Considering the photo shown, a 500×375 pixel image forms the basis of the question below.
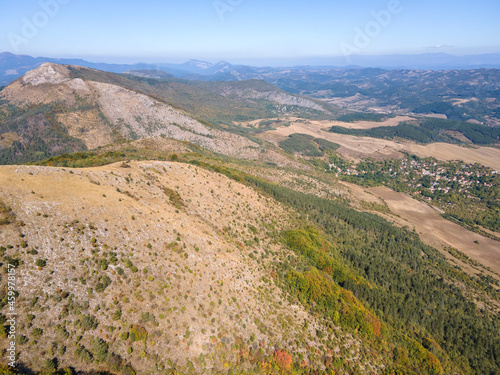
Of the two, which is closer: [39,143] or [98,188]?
[98,188]

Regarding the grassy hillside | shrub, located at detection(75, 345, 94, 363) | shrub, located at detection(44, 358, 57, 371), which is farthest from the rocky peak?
shrub, located at detection(44, 358, 57, 371)

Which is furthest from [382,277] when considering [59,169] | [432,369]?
[59,169]

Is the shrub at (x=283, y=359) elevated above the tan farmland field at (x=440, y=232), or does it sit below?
above

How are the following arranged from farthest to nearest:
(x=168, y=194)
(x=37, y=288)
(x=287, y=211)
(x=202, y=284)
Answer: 1. (x=287, y=211)
2. (x=168, y=194)
3. (x=202, y=284)
4. (x=37, y=288)

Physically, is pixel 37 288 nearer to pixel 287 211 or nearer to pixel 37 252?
pixel 37 252

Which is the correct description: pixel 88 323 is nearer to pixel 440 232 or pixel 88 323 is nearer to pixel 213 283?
pixel 213 283

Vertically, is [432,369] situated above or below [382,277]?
above

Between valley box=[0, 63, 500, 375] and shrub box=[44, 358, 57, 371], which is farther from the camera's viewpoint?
valley box=[0, 63, 500, 375]

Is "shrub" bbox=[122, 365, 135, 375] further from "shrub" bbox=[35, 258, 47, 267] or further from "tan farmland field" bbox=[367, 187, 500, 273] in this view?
"tan farmland field" bbox=[367, 187, 500, 273]

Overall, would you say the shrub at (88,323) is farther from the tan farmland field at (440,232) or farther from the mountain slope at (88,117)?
the mountain slope at (88,117)

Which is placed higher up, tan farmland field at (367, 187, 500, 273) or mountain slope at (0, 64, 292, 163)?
mountain slope at (0, 64, 292, 163)

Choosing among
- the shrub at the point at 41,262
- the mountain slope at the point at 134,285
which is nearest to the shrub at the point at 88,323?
the mountain slope at the point at 134,285
